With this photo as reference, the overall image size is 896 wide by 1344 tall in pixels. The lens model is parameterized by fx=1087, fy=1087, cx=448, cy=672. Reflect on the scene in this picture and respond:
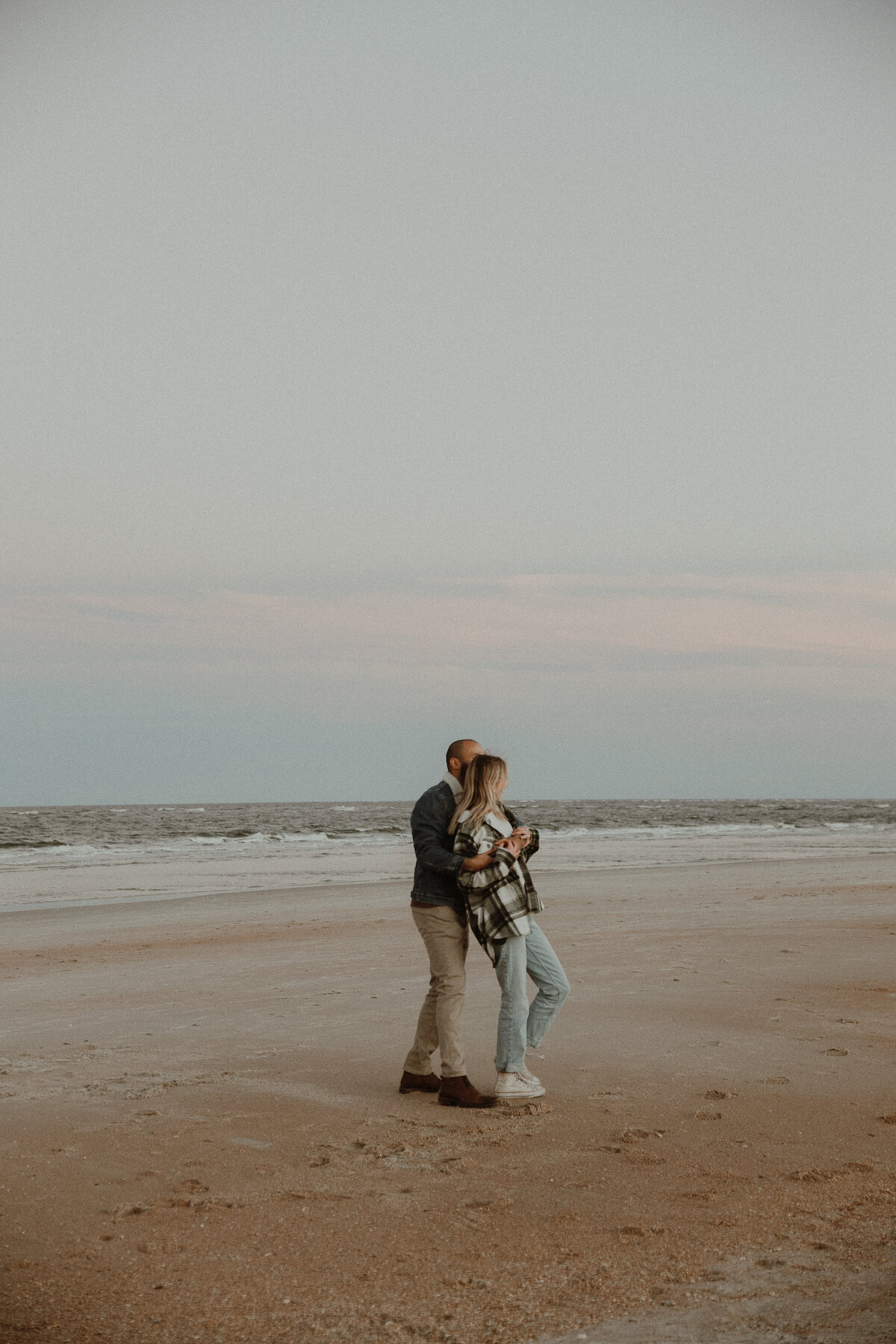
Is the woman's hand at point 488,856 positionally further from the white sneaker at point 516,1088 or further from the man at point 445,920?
the white sneaker at point 516,1088

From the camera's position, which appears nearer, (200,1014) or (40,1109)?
(40,1109)

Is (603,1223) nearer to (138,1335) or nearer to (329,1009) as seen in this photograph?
(138,1335)

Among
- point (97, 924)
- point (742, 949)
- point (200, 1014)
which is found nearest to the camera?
point (200, 1014)

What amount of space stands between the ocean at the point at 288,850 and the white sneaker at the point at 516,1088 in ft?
44.4

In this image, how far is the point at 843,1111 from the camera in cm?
561

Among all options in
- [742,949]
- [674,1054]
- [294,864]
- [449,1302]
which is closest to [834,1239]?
[449,1302]

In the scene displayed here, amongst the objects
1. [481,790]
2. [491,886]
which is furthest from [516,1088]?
[481,790]

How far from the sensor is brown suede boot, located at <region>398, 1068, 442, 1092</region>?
6.12 metres

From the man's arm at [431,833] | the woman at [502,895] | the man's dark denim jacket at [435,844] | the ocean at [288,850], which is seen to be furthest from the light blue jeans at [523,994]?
the ocean at [288,850]

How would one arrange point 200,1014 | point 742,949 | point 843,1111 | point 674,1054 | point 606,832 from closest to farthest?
point 843,1111 → point 674,1054 → point 200,1014 → point 742,949 → point 606,832

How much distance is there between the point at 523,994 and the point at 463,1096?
62 centimetres

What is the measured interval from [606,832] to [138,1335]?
42481 mm

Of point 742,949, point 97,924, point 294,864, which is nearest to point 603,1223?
point 742,949

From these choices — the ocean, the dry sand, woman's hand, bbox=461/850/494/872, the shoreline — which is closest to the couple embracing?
woman's hand, bbox=461/850/494/872
